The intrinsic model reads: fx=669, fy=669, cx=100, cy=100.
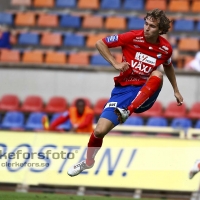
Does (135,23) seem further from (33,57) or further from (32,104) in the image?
(32,104)

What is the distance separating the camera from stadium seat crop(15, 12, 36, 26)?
17.8 metres

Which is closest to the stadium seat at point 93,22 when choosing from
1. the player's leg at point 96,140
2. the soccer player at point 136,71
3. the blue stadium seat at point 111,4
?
the blue stadium seat at point 111,4

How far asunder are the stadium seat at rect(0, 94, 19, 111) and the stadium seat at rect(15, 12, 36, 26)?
3493 millimetres

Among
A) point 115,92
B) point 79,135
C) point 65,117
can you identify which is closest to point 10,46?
point 65,117

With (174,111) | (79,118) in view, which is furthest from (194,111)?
(79,118)

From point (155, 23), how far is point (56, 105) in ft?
23.6

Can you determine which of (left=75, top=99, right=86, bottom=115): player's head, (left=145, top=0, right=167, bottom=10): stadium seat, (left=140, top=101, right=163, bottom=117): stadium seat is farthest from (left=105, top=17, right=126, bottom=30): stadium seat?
(left=75, top=99, right=86, bottom=115): player's head

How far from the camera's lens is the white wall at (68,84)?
14.3 metres

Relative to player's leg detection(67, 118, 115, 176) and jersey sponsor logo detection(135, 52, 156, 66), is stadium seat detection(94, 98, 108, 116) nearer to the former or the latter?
player's leg detection(67, 118, 115, 176)

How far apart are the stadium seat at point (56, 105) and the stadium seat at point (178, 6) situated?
451 cm

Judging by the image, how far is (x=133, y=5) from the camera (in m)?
17.6

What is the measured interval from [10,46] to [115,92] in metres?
9.62

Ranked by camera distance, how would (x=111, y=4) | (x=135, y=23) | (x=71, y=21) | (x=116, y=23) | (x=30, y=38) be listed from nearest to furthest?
(x=135, y=23) → (x=116, y=23) → (x=30, y=38) → (x=71, y=21) → (x=111, y=4)

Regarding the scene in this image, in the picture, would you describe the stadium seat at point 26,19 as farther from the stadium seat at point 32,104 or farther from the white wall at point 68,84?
the stadium seat at point 32,104
